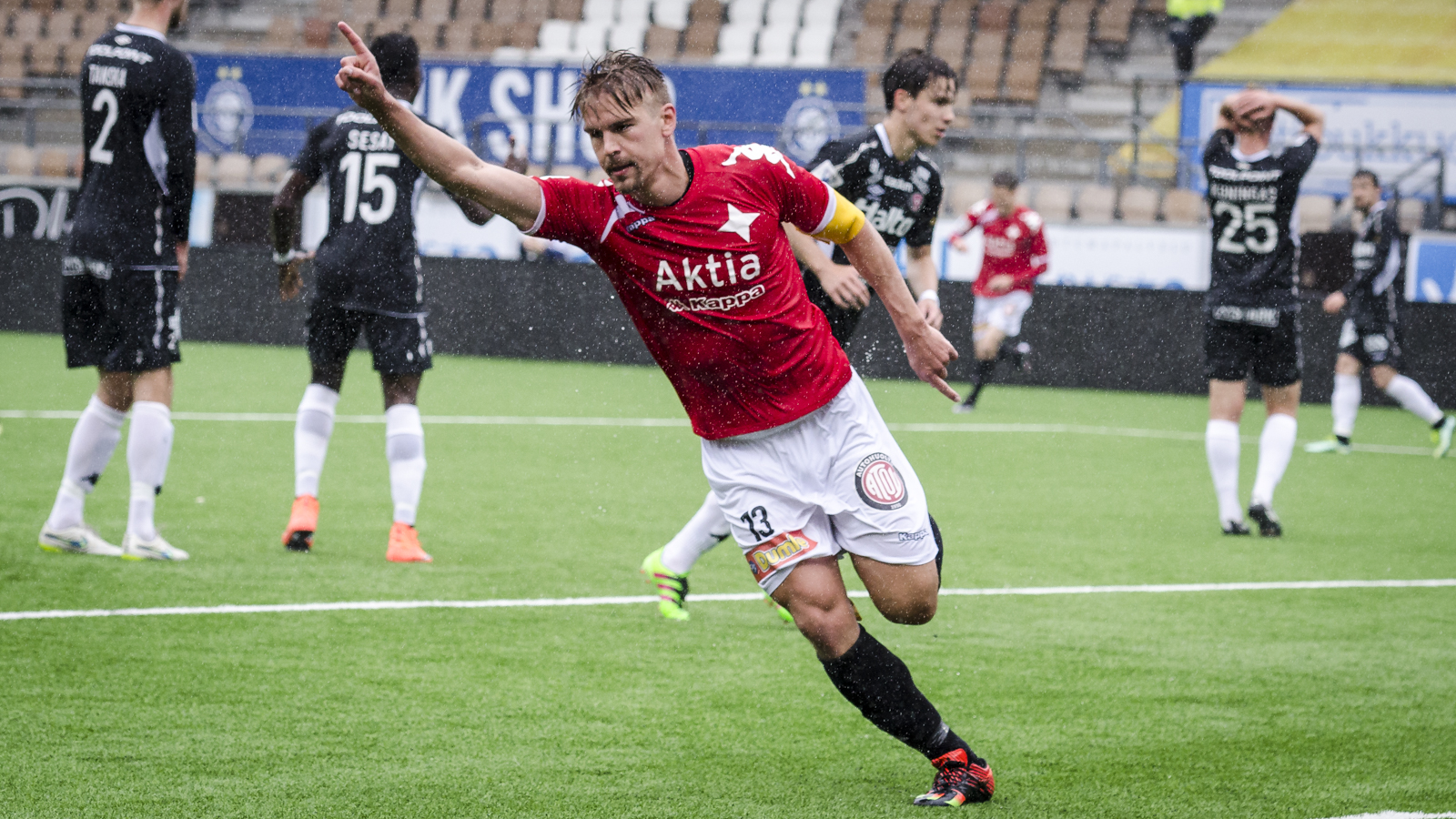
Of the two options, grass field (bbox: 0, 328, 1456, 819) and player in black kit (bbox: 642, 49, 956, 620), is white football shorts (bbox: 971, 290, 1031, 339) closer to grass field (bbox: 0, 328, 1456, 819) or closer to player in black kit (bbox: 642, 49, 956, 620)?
grass field (bbox: 0, 328, 1456, 819)

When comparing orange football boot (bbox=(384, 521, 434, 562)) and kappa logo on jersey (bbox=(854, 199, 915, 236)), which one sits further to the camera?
orange football boot (bbox=(384, 521, 434, 562))

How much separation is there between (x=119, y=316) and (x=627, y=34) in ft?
67.0

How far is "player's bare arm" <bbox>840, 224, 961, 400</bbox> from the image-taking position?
378cm

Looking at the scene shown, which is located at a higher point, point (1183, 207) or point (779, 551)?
point (779, 551)

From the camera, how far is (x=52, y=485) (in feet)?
25.6

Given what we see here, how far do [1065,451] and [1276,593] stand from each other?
4.86m

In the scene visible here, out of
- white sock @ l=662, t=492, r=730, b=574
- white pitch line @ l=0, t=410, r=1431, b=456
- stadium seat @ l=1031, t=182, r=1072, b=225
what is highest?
stadium seat @ l=1031, t=182, r=1072, b=225

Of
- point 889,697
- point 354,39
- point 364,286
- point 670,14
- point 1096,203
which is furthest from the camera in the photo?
point 670,14

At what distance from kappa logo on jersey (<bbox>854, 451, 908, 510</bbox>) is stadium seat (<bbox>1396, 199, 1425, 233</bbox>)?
1646cm

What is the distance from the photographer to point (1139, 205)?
1903 centimetres

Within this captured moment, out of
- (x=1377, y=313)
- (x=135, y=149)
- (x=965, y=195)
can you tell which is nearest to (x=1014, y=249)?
(x=1377, y=313)

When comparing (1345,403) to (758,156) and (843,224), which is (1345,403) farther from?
(758,156)

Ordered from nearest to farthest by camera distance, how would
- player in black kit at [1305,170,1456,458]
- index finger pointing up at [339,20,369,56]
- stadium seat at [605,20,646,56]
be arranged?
index finger pointing up at [339,20,369,56], player in black kit at [1305,170,1456,458], stadium seat at [605,20,646,56]

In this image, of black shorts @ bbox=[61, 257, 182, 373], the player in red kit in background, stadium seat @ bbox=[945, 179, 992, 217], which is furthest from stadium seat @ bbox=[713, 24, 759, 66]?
black shorts @ bbox=[61, 257, 182, 373]
